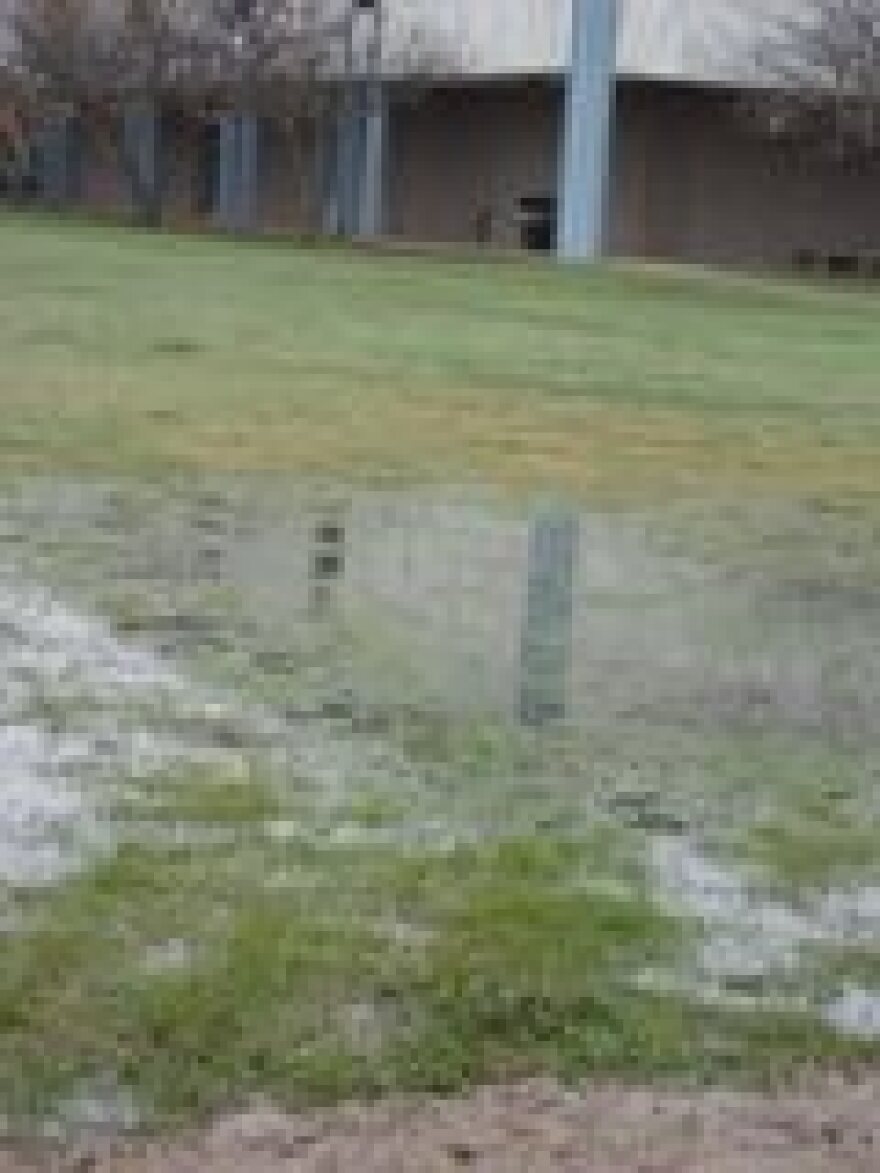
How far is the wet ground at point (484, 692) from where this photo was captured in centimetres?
544

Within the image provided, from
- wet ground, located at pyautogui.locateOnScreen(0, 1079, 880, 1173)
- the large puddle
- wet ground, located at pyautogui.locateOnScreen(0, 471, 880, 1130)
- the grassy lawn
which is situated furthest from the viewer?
the large puddle

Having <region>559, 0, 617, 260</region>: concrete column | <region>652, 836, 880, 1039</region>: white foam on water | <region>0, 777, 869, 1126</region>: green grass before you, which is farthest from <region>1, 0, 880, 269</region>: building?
<region>0, 777, 869, 1126</region>: green grass

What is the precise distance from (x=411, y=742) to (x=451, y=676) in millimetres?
917

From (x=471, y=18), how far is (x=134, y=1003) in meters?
35.5

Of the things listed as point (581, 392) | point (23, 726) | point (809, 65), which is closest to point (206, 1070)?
point (23, 726)

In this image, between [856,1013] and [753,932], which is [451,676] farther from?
[856,1013]

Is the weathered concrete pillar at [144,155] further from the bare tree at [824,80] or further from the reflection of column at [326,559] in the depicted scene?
the reflection of column at [326,559]

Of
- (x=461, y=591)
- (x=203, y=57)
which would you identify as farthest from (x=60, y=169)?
(x=461, y=591)

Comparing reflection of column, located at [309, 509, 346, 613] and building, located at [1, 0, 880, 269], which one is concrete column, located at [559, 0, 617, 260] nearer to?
building, located at [1, 0, 880, 269]

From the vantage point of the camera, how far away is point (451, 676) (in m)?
7.45

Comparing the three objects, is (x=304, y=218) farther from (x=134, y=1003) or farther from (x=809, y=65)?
(x=134, y=1003)

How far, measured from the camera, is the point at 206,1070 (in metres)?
4.39

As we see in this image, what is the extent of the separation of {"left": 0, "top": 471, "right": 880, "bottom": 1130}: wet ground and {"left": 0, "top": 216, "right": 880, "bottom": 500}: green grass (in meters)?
1.30

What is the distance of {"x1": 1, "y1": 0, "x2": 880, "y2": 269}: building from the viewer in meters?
36.5
